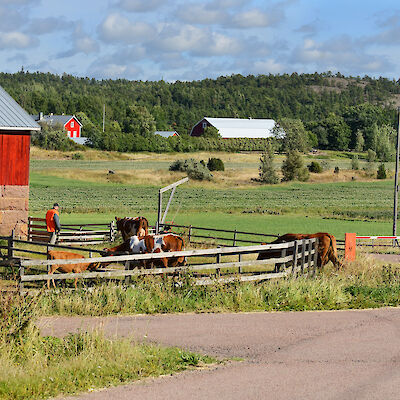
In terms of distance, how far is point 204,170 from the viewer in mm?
83188

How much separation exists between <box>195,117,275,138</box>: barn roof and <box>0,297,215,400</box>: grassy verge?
126227 millimetres

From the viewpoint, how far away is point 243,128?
143 m

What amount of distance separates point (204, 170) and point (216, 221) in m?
35.4

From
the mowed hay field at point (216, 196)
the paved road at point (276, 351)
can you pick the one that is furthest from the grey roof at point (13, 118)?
the paved road at point (276, 351)

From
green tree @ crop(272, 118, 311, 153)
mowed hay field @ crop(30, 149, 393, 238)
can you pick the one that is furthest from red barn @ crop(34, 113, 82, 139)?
green tree @ crop(272, 118, 311, 153)

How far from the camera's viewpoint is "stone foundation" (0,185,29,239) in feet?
97.9

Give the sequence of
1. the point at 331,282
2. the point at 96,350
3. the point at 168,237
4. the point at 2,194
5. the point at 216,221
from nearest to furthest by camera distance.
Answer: the point at 96,350 → the point at 331,282 → the point at 168,237 → the point at 2,194 → the point at 216,221

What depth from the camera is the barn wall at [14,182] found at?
1176 inches

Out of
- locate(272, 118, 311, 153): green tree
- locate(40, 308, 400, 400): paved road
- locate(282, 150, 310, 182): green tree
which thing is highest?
locate(272, 118, 311, 153): green tree

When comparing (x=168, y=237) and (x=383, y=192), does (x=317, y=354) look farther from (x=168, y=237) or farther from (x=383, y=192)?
(x=383, y=192)

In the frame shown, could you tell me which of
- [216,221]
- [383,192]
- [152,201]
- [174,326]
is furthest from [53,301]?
[383,192]

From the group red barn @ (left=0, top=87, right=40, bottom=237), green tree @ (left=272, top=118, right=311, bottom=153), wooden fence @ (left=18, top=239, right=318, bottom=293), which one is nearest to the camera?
wooden fence @ (left=18, top=239, right=318, bottom=293)

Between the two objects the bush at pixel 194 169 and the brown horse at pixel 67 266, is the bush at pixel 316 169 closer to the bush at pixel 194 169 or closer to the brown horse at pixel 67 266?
the bush at pixel 194 169

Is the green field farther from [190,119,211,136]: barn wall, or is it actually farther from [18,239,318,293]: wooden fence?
[190,119,211,136]: barn wall
